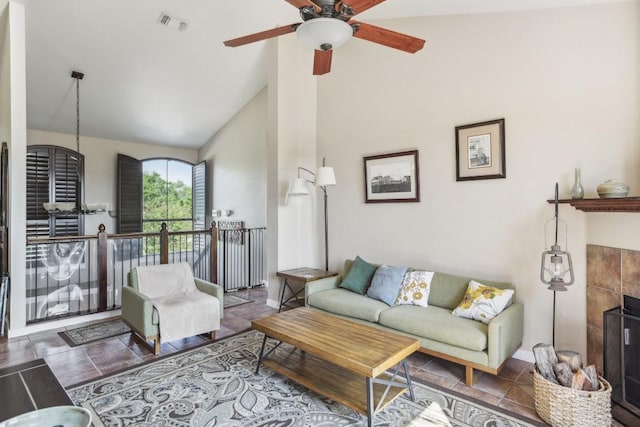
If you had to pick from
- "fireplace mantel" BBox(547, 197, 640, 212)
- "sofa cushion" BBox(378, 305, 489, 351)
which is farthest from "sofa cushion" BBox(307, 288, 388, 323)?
"fireplace mantel" BBox(547, 197, 640, 212)

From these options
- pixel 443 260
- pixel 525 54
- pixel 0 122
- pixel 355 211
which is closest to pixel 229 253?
pixel 355 211

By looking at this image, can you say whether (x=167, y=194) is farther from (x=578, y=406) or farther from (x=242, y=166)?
(x=578, y=406)

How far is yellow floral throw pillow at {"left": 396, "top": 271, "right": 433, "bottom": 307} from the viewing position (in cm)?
348

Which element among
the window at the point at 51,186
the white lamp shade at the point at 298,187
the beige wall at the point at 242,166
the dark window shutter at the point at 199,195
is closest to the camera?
the white lamp shade at the point at 298,187

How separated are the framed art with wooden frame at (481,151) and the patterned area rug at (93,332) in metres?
4.12

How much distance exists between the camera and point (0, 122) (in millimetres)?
4656

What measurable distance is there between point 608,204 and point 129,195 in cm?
764

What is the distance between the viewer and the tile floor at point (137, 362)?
2658 millimetres

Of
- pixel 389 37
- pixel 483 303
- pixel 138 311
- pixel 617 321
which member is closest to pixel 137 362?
pixel 138 311

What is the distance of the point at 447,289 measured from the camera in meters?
3.47

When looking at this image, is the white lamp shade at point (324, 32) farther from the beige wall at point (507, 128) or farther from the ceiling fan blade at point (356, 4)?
the beige wall at point (507, 128)

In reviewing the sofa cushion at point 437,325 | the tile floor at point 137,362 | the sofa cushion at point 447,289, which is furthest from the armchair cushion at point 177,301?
the sofa cushion at point 447,289

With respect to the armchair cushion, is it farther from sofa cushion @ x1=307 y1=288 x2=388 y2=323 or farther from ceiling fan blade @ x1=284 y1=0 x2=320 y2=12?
ceiling fan blade @ x1=284 y1=0 x2=320 y2=12

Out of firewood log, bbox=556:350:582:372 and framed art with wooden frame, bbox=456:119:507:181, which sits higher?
framed art with wooden frame, bbox=456:119:507:181
